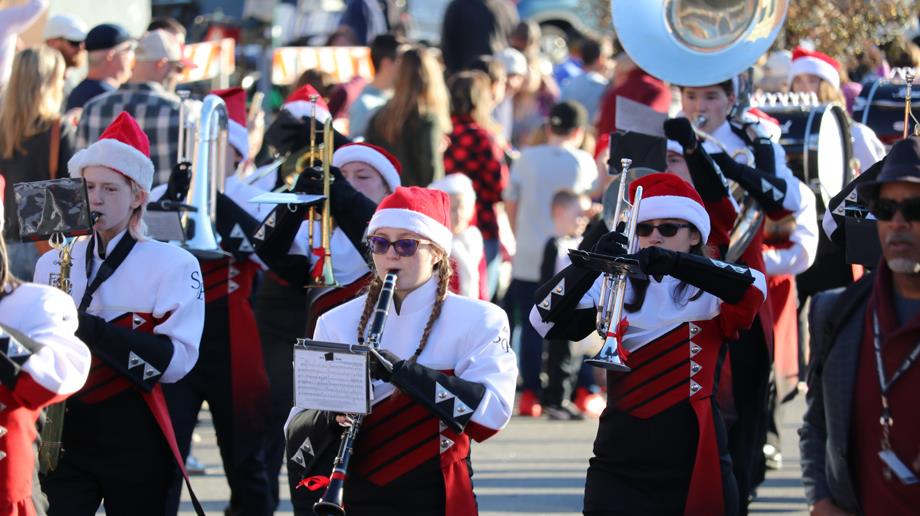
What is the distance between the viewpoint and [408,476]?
16.9ft

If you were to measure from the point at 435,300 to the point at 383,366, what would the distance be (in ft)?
1.46

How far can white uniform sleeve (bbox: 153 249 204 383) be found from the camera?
573 cm

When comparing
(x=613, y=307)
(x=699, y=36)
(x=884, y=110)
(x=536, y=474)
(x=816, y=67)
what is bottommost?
(x=536, y=474)

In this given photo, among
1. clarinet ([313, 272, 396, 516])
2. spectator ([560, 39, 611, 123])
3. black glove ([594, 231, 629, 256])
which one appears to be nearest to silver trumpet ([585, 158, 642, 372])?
black glove ([594, 231, 629, 256])

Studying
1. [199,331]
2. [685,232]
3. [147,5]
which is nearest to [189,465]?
[199,331]

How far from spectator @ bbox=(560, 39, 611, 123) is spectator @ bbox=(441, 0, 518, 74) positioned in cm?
76

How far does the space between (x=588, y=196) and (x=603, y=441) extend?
5.60 m

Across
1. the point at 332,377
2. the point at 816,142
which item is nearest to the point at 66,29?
the point at 816,142

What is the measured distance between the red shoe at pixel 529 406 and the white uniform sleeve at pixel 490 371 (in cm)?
543

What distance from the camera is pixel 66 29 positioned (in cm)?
1034

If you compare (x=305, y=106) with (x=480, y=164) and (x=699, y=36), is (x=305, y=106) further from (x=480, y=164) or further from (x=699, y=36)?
(x=480, y=164)

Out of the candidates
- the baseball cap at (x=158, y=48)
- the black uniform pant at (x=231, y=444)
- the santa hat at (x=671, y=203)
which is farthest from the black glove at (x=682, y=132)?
the baseball cap at (x=158, y=48)

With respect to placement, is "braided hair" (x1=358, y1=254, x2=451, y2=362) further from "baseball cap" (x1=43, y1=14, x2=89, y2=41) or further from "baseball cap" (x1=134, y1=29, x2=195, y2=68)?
"baseball cap" (x1=43, y1=14, x2=89, y2=41)

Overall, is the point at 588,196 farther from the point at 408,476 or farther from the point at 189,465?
the point at 408,476
